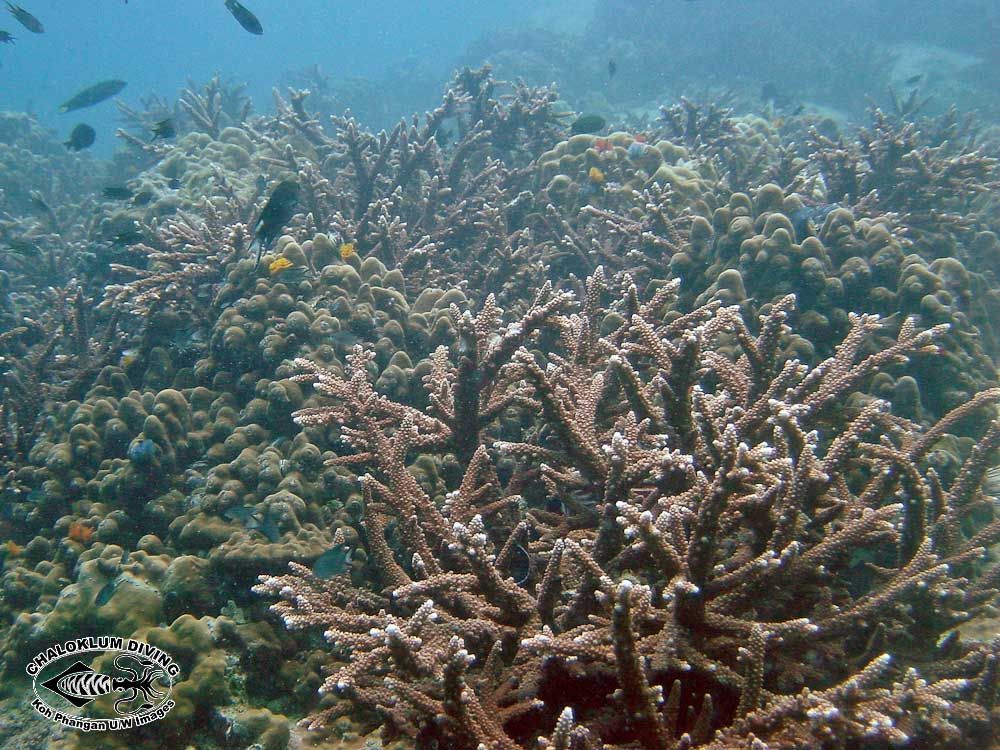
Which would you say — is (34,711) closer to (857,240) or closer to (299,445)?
(299,445)

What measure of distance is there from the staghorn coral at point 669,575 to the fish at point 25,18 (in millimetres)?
7973

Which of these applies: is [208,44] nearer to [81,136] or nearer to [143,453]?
[81,136]

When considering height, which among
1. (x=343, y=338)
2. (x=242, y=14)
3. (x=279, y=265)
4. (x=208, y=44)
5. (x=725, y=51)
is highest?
(x=208, y=44)

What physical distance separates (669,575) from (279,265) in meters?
3.73

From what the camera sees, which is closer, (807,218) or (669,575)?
(669,575)

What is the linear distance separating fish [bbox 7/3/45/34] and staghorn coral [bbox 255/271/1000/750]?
314 inches

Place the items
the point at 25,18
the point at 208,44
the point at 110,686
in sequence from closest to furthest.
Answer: the point at 110,686, the point at 25,18, the point at 208,44

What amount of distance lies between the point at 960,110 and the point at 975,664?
21.0 meters

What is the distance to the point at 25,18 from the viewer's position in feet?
24.5

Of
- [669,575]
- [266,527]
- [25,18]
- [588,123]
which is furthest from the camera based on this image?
[25,18]

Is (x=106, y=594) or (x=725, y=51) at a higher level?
(x=725, y=51)

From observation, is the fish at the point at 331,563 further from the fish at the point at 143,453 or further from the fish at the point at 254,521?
the fish at the point at 143,453

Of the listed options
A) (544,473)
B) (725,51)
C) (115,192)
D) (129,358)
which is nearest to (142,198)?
(115,192)

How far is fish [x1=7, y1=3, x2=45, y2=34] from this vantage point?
7.13 m
